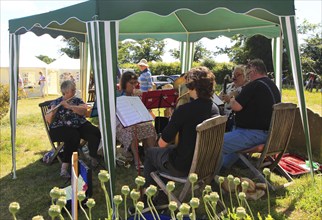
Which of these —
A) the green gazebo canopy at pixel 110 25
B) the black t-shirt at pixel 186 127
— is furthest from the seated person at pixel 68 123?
the black t-shirt at pixel 186 127

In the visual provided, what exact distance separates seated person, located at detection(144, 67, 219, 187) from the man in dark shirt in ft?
2.76

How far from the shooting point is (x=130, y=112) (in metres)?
3.74

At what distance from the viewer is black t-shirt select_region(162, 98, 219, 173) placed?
3.05 m

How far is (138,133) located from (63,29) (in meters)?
3.15

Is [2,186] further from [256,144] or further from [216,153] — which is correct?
[256,144]

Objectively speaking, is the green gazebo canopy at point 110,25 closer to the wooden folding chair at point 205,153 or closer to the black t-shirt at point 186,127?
the black t-shirt at point 186,127

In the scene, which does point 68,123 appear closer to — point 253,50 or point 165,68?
point 165,68

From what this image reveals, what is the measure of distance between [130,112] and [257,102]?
1505mm

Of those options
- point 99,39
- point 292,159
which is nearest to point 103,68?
point 99,39

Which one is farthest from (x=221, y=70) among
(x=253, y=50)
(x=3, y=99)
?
(x=3, y=99)

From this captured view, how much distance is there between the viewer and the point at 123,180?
177 inches

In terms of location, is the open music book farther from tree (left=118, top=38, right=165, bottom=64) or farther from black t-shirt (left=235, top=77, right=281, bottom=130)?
tree (left=118, top=38, right=165, bottom=64)

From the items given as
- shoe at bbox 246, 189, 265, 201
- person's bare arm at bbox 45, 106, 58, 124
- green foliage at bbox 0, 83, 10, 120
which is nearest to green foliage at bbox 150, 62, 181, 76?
green foliage at bbox 0, 83, 10, 120

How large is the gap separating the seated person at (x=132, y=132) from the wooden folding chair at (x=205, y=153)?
50.0 inches
